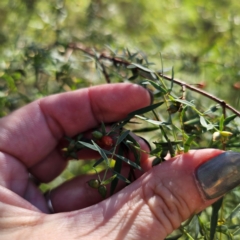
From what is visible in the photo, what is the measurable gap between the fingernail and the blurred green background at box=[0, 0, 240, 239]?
0.17m

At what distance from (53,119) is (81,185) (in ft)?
0.74

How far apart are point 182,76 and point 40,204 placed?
789mm

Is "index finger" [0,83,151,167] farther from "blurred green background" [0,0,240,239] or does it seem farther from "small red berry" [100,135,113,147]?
"small red berry" [100,135,113,147]

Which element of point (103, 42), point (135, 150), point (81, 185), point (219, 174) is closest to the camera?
point (219, 174)

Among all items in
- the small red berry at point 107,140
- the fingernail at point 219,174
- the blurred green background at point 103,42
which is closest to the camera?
the fingernail at point 219,174

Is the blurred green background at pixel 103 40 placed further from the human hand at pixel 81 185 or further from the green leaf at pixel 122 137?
the green leaf at pixel 122 137

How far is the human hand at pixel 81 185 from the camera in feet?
3.17

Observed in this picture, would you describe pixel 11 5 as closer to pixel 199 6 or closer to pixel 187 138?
pixel 199 6

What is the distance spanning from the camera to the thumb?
0.94m

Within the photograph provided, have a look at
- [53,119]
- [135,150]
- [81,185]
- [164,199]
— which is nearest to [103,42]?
[53,119]

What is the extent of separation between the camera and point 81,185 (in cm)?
130

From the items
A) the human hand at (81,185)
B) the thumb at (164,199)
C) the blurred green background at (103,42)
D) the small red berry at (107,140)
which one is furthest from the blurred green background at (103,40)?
the thumb at (164,199)

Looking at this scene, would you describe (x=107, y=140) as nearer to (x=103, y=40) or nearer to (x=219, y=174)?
(x=219, y=174)

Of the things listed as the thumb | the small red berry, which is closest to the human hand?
the thumb
